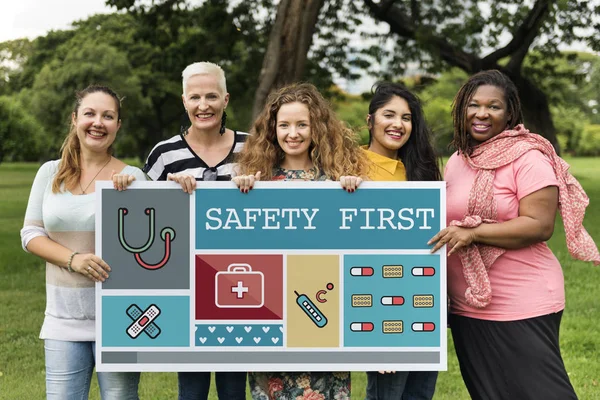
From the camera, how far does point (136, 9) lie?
15141mm

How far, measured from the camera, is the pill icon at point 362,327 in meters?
3.54

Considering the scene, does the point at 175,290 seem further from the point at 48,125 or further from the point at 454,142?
the point at 48,125

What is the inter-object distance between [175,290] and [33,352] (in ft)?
12.8

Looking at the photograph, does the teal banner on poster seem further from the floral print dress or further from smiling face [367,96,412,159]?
smiling face [367,96,412,159]

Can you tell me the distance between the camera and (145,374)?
6262mm

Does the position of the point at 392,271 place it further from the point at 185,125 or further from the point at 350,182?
the point at 185,125

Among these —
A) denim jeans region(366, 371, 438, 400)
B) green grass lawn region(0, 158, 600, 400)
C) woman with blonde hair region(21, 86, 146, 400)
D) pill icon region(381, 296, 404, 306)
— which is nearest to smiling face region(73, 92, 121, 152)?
woman with blonde hair region(21, 86, 146, 400)

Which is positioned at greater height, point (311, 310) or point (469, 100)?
point (469, 100)

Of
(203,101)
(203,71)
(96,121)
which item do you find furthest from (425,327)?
(96,121)

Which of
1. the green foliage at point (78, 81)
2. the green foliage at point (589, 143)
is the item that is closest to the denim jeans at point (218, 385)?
the green foliage at point (78, 81)

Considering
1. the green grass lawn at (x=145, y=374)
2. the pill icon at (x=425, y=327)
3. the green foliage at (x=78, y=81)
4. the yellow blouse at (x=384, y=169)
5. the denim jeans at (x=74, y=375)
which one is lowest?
the green grass lawn at (x=145, y=374)

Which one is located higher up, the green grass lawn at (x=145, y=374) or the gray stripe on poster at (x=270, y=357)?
the gray stripe on poster at (x=270, y=357)

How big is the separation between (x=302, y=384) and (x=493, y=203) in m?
1.19

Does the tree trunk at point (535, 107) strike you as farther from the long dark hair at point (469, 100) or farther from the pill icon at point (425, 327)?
the pill icon at point (425, 327)
